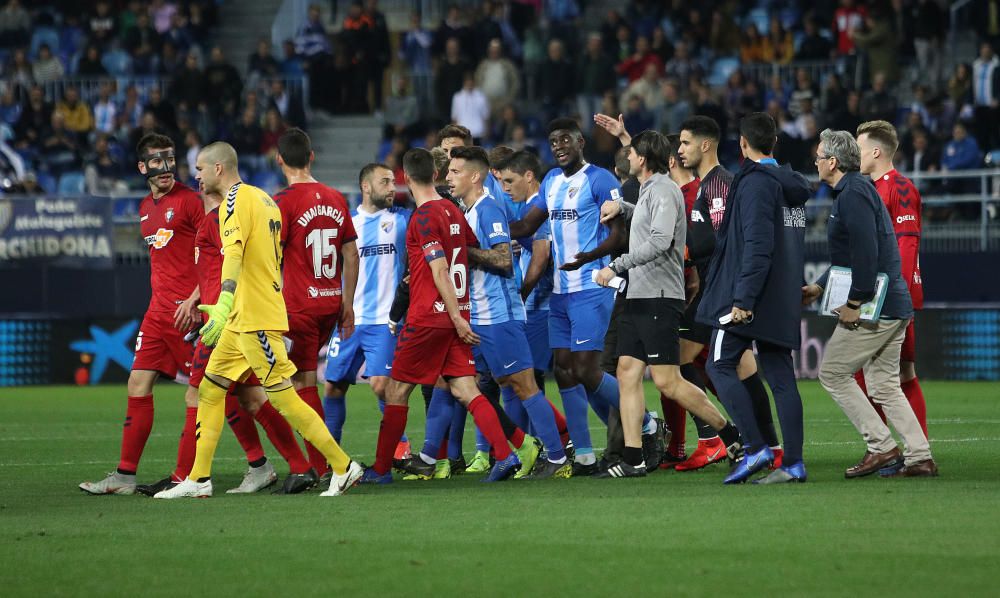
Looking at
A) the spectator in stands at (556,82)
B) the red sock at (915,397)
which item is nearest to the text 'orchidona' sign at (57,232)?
the spectator in stands at (556,82)

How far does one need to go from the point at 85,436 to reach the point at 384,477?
4995mm

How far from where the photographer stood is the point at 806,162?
877 inches

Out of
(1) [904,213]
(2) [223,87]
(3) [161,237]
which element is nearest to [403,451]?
(3) [161,237]

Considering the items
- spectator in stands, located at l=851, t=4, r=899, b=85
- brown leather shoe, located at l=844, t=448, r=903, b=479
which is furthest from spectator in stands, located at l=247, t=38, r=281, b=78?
brown leather shoe, located at l=844, t=448, r=903, b=479

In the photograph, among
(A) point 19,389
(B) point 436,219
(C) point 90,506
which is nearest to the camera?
(C) point 90,506

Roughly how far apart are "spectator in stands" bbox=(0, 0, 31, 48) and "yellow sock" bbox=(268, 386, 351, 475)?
23.0 meters

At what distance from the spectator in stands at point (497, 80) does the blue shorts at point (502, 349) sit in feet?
51.3

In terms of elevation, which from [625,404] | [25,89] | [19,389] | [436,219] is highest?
[25,89]

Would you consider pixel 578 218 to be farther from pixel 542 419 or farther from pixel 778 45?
pixel 778 45

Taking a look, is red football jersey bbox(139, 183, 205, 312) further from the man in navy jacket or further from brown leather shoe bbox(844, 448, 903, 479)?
brown leather shoe bbox(844, 448, 903, 479)

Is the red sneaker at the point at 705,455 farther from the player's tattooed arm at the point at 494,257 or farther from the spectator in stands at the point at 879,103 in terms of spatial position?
the spectator in stands at the point at 879,103

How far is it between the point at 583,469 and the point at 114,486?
123 inches

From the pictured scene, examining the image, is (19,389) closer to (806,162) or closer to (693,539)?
(806,162)

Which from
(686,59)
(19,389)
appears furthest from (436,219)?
(686,59)
